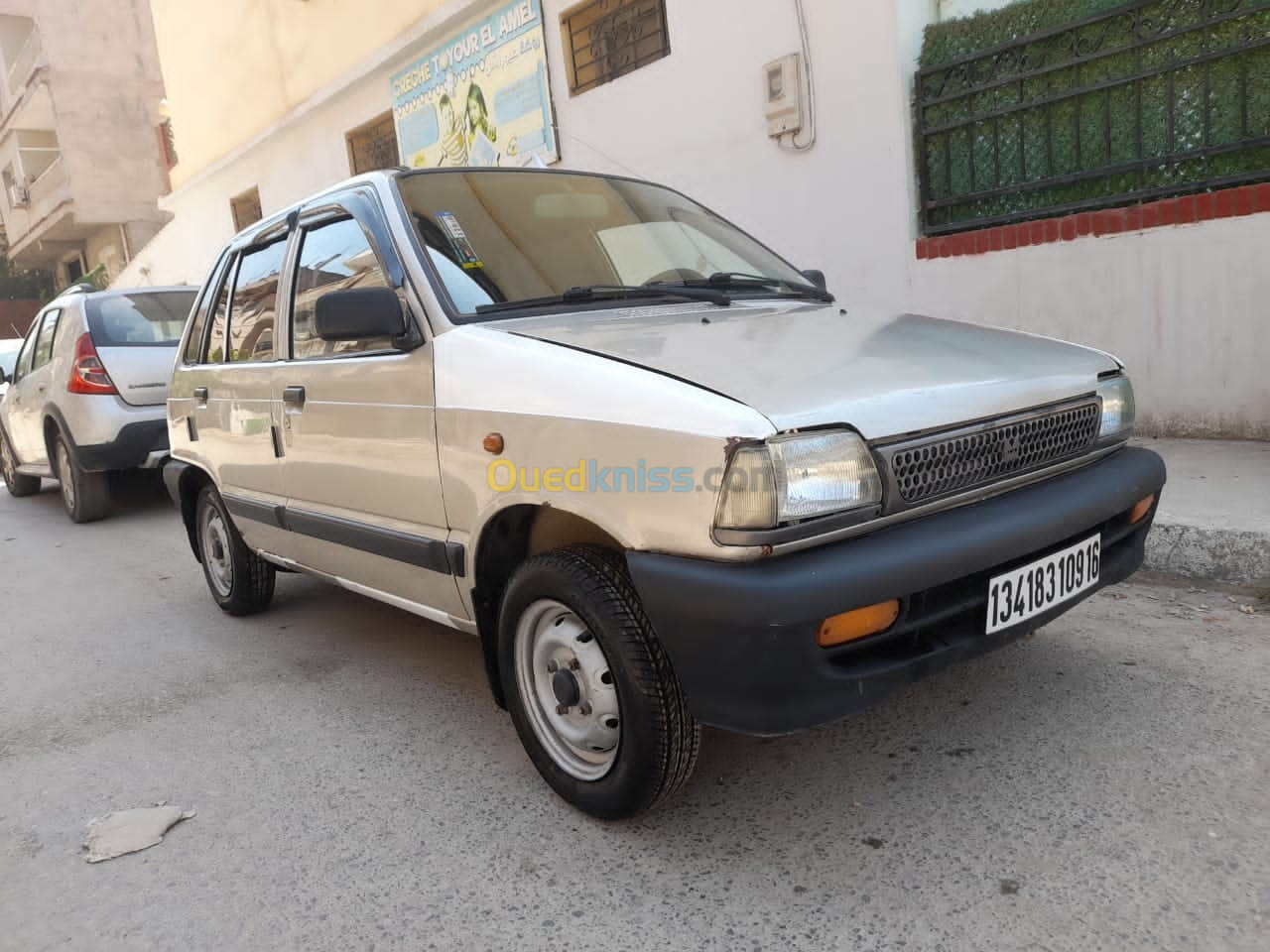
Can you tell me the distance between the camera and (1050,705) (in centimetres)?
281

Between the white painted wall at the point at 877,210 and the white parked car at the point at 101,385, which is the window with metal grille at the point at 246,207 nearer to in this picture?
the white parked car at the point at 101,385

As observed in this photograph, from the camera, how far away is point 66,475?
746 cm

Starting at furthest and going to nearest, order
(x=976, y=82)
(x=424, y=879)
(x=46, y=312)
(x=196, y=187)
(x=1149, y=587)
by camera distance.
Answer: (x=196, y=187), (x=46, y=312), (x=976, y=82), (x=1149, y=587), (x=424, y=879)

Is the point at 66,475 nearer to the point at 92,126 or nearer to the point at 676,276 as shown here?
the point at 676,276

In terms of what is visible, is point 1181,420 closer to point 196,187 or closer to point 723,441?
point 723,441

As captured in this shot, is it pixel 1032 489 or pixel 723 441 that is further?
pixel 1032 489

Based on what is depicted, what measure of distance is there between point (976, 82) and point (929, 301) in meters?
1.35

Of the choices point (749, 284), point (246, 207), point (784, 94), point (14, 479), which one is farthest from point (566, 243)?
point (246, 207)

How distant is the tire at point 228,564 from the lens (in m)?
4.34

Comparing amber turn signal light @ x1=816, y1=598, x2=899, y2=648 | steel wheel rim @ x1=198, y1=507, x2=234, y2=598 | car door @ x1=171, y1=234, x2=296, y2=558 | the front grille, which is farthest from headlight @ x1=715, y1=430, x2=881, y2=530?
steel wheel rim @ x1=198, y1=507, x2=234, y2=598

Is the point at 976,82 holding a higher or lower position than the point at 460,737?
higher

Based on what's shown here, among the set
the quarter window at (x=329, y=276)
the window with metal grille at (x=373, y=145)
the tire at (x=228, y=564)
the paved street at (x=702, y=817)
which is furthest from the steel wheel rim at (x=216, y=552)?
the window with metal grille at (x=373, y=145)

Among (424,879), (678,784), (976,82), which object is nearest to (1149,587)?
(678,784)

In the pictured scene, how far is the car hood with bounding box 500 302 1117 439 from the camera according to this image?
2.09 m
